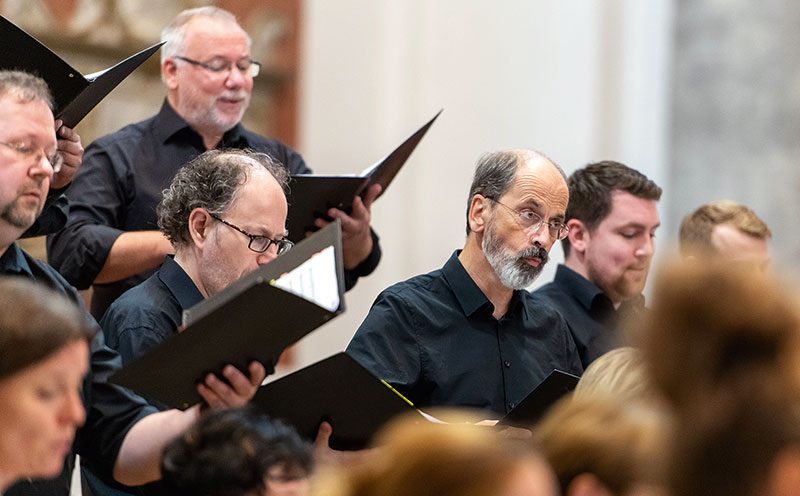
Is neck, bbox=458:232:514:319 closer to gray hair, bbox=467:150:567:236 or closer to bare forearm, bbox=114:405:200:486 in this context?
gray hair, bbox=467:150:567:236

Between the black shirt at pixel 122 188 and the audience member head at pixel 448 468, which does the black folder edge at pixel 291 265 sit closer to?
the audience member head at pixel 448 468

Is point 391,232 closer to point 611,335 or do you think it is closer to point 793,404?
point 611,335

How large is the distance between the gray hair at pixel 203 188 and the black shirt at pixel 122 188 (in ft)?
1.41

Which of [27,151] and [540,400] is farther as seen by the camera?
[540,400]

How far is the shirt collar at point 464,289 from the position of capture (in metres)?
3.66

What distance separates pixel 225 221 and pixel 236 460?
1.36 metres

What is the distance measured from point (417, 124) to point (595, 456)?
4626 millimetres

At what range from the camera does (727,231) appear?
4.82m

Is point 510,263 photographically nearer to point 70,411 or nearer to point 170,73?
point 170,73

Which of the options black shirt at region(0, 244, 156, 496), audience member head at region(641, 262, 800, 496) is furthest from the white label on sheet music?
audience member head at region(641, 262, 800, 496)

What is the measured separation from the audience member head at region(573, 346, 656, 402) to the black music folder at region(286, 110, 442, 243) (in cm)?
125

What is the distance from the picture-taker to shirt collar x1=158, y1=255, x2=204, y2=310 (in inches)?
122

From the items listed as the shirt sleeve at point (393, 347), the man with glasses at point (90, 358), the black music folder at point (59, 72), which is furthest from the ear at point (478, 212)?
the man with glasses at point (90, 358)

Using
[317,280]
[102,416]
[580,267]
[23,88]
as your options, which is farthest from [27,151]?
[580,267]
